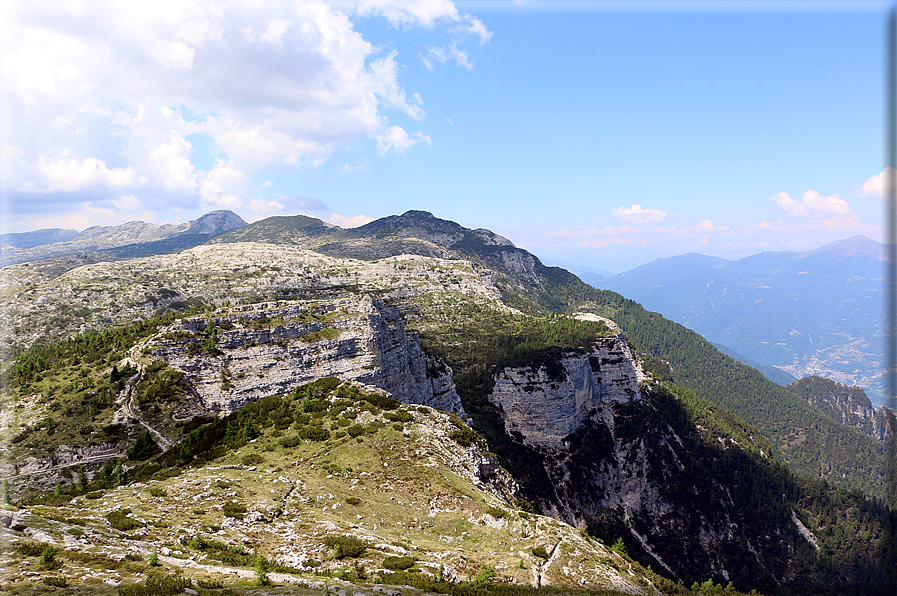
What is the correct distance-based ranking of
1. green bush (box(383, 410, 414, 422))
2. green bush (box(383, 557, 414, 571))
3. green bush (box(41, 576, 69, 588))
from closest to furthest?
green bush (box(41, 576, 69, 588)), green bush (box(383, 557, 414, 571)), green bush (box(383, 410, 414, 422))

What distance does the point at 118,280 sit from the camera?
18050cm

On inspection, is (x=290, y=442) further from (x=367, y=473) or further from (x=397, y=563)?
(x=397, y=563)

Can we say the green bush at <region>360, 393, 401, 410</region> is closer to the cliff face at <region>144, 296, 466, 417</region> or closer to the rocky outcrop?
the cliff face at <region>144, 296, 466, 417</region>

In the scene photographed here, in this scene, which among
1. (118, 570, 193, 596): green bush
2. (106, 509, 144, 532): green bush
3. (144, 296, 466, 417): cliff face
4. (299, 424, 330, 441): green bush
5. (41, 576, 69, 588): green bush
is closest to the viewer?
(41, 576, 69, 588): green bush

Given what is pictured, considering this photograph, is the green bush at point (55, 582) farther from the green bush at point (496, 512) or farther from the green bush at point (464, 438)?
the green bush at point (464, 438)

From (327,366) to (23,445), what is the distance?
31864 millimetres

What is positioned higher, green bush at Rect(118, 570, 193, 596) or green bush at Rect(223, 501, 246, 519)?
green bush at Rect(118, 570, 193, 596)

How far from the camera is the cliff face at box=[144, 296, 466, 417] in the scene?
5169 centimetres

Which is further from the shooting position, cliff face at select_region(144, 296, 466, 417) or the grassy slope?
cliff face at select_region(144, 296, 466, 417)

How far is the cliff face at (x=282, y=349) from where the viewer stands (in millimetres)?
51688

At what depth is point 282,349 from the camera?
55750mm

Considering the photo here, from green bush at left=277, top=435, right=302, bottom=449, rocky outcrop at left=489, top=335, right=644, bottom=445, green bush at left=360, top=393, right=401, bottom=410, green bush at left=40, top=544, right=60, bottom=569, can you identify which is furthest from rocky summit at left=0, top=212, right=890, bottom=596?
rocky outcrop at left=489, top=335, right=644, bottom=445

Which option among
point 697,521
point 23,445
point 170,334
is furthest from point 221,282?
point 697,521

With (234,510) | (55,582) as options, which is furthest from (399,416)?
(55,582)
